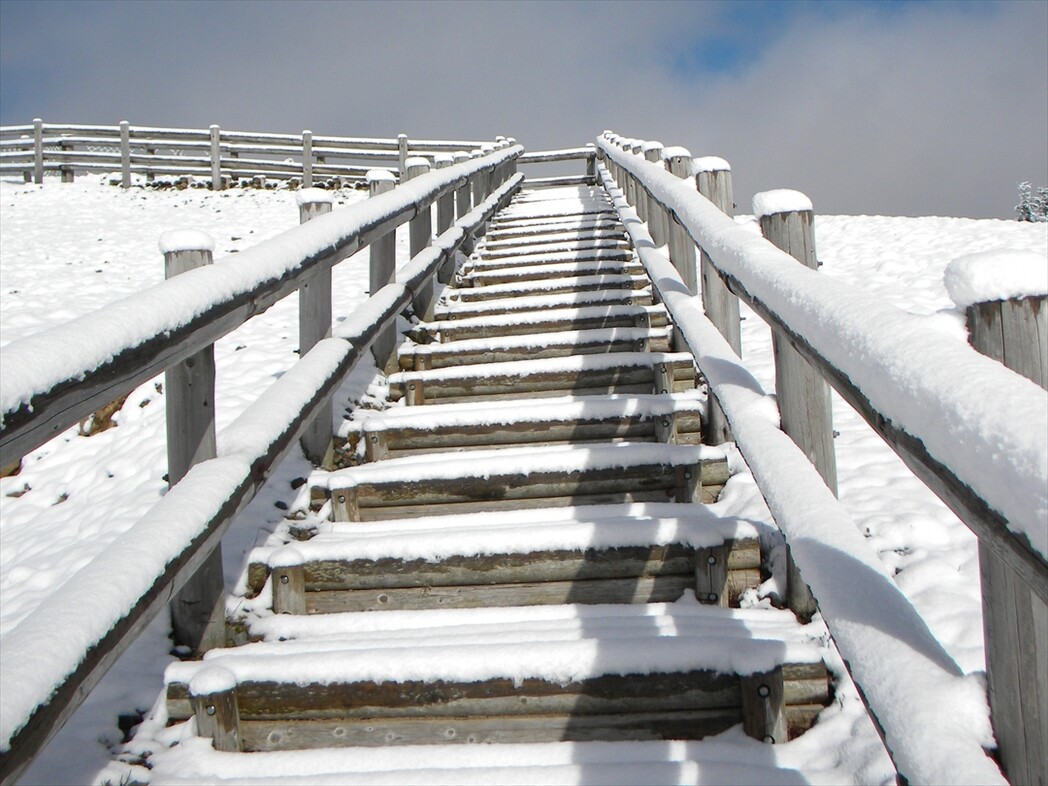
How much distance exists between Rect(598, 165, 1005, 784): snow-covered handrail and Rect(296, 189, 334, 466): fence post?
2.33m

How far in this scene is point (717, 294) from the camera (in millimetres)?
3777

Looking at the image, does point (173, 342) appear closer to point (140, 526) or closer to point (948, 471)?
point (140, 526)

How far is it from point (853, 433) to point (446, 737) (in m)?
2.97

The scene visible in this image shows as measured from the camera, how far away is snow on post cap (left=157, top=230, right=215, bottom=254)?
2590 mm

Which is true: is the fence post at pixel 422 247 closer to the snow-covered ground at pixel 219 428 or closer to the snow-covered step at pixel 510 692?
the snow-covered ground at pixel 219 428

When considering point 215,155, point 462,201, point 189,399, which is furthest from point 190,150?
point 189,399

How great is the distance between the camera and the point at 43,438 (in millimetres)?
1527

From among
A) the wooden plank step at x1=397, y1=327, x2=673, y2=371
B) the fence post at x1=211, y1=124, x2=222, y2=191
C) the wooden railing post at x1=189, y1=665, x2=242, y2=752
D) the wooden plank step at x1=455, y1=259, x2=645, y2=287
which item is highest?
the fence post at x1=211, y1=124, x2=222, y2=191

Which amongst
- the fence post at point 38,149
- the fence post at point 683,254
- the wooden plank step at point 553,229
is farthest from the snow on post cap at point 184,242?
the fence post at point 38,149

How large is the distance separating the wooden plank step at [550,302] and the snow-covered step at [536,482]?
2.53m

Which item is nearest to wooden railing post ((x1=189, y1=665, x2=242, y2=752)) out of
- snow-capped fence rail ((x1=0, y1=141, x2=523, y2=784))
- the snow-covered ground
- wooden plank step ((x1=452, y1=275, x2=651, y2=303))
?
the snow-covered ground

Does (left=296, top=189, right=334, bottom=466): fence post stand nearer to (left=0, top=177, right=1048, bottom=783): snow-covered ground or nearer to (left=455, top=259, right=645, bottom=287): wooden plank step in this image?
(left=0, top=177, right=1048, bottom=783): snow-covered ground

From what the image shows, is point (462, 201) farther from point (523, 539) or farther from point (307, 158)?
point (307, 158)

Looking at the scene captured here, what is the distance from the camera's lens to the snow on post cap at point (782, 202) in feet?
8.29
